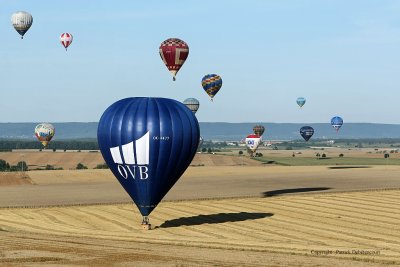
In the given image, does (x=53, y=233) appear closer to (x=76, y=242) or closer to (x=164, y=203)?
(x=76, y=242)

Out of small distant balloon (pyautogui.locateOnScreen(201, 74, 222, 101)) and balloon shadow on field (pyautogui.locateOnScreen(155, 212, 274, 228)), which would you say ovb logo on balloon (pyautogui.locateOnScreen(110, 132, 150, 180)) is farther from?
small distant balloon (pyautogui.locateOnScreen(201, 74, 222, 101))

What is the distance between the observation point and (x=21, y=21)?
10669cm

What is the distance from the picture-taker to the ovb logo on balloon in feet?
134

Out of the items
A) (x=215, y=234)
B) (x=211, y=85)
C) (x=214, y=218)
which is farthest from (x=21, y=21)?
(x=215, y=234)

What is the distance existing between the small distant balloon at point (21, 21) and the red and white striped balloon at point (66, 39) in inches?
469

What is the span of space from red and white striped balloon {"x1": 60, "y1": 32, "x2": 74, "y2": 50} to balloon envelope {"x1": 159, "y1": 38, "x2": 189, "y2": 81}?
44294 millimetres

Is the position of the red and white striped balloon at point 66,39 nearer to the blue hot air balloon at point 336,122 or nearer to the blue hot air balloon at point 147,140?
the blue hot air balloon at point 336,122

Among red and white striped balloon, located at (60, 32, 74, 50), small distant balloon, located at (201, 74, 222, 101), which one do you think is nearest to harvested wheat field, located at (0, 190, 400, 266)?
small distant balloon, located at (201, 74, 222, 101)

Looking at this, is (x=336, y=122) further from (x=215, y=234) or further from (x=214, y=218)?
(x=215, y=234)

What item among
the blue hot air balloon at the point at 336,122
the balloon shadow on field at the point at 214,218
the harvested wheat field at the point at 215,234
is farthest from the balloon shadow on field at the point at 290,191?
the blue hot air balloon at the point at 336,122

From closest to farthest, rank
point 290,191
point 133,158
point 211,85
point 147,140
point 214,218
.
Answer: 1. point 147,140
2. point 133,158
3. point 214,218
4. point 290,191
5. point 211,85

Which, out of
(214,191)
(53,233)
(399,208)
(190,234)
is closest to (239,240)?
(190,234)

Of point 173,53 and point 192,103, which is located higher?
point 173,53

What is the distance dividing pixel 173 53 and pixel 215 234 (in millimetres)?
38737
